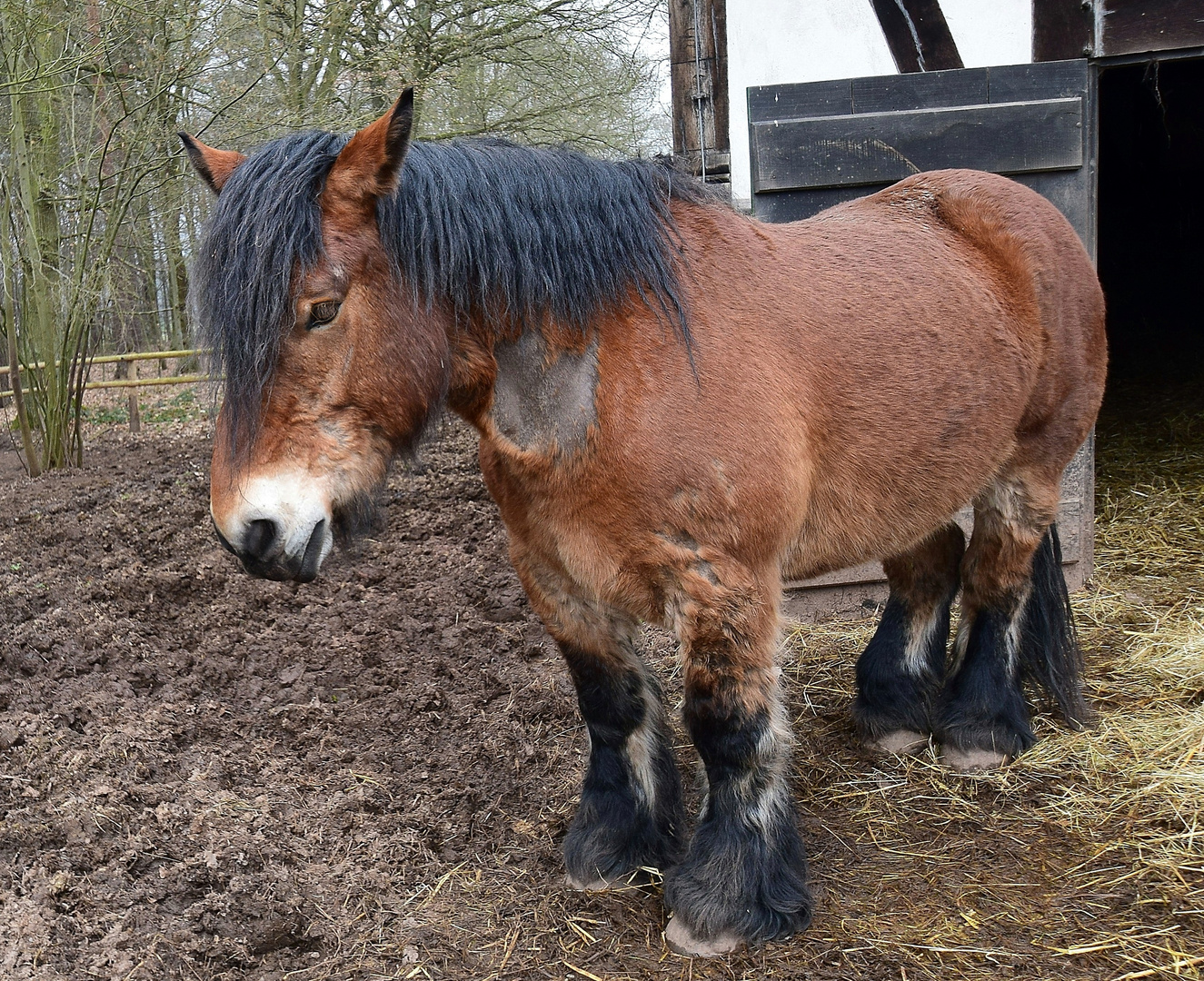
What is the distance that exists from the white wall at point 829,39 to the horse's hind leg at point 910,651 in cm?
198

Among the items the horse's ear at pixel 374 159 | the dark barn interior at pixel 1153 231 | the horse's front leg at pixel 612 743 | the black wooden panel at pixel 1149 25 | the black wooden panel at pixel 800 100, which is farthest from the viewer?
the dark barn interior at pixel 1153 231

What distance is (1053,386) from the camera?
127 inches

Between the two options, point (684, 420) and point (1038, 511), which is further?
point (1038, 511)

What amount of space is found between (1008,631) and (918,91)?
2.50m

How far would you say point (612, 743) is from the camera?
2.71m

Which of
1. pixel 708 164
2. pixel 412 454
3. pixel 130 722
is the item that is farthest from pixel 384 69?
pixel 412 454

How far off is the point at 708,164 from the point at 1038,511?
2.94 metres

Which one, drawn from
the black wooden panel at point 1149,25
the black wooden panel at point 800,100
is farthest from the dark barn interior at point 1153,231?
the black wooden panel at point 800,100

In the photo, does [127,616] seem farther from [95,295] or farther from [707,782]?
[95,295]

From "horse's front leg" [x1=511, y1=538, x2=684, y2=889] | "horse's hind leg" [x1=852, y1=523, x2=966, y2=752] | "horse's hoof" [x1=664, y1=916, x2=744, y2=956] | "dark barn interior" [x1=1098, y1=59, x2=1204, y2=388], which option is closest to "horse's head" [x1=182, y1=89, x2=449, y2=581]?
"horse's front leg" [x1=511, y1=538, x2=684, y2=889]

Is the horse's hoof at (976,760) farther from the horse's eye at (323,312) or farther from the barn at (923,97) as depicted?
the horse's eye at (323,312)

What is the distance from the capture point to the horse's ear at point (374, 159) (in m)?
1.89

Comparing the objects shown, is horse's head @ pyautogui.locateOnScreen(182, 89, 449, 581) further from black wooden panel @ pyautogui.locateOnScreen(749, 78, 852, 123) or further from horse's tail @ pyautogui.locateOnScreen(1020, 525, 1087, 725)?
black wooden panel @ pyautogui.locateOnScreen(749, 78, 852, 123)

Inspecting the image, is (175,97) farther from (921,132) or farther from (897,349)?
(897,349)
